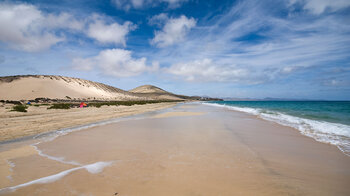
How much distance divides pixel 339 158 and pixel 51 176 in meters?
8.69

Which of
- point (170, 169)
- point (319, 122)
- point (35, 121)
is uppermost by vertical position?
point (35, 121)

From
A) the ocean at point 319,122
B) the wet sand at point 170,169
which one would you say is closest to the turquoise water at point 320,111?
the ocean at point 319,122

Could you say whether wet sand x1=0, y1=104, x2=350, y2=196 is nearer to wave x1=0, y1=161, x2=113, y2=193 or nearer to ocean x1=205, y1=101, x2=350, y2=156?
wave x1=0, y1=161, x2=113, y2=193

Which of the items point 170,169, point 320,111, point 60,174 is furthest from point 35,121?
point 320,111

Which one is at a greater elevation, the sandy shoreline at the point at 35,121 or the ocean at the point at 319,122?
the sandy shoreline at the point at 35,121

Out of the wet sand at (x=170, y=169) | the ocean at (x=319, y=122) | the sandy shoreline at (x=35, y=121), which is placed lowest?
the ocean at (x=319, y=122)

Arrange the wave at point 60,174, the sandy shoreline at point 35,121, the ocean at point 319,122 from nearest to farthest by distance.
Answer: the wave at point 60,174 < the sandy shoreline at point 35,121 < the ocean at point 319,122

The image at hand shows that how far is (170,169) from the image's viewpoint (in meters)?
4.26

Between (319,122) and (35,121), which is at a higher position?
(35,121)

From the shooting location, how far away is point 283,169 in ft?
14.5

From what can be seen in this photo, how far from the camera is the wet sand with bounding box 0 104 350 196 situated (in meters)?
3.31

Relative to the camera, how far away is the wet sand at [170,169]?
3309mm

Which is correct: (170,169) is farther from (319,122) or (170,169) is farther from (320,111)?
(320,111)

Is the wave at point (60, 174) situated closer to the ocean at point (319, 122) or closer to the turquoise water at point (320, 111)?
the ocean at point (319, 122)
